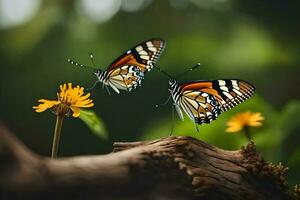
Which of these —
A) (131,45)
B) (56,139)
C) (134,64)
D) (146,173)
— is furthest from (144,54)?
(131,45)

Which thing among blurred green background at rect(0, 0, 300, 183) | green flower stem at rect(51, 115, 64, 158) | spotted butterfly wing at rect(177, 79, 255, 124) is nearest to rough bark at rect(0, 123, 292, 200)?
green flower stem at rect(51, 115, 64, 158)

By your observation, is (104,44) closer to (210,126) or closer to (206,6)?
(206,6)

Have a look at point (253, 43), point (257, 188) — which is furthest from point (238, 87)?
point (253, 43)

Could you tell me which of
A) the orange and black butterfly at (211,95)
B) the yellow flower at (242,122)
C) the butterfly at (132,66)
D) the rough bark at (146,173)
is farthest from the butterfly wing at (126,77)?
the rough bark at (146,173)

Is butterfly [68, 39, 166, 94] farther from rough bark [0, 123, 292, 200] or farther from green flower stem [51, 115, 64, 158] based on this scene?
rough bark [0, 123, 292, 200]

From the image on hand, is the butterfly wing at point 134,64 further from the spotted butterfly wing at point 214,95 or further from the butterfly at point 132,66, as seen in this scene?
the spotted butterfly wing at point 214,95
